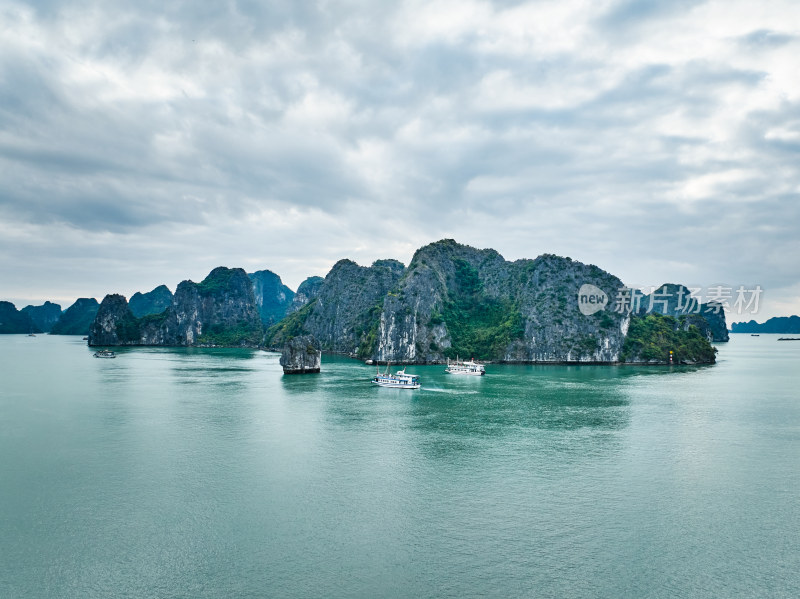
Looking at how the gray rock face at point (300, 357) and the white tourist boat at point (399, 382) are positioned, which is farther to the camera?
the gray rock face at point (300, 357)

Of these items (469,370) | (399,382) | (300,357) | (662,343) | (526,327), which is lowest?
(399,382)

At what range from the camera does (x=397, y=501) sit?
38.4m

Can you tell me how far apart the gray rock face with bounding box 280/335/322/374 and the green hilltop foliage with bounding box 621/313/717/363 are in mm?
109944

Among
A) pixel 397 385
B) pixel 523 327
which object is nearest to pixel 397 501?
pixel 397 385

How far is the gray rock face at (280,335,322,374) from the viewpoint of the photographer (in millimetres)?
129375

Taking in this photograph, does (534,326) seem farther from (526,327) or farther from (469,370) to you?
(469,370)

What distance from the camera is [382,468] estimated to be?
153 feet

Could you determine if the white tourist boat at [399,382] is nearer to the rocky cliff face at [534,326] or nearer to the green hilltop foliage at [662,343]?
the rocky cliff face at [534,326]

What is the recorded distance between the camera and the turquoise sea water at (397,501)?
1081 inches

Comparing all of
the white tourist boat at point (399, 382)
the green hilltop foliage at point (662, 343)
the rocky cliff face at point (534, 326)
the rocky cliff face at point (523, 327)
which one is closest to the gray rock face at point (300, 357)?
the white tourist boat at point (399, 382)

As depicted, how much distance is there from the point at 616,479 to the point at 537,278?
15910cm

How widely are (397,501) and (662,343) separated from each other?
164m

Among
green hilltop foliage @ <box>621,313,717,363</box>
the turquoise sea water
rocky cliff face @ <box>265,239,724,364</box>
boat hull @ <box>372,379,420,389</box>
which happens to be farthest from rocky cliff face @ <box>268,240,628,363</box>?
the turquoise sea water

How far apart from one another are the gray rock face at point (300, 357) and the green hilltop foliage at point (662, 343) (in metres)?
110
